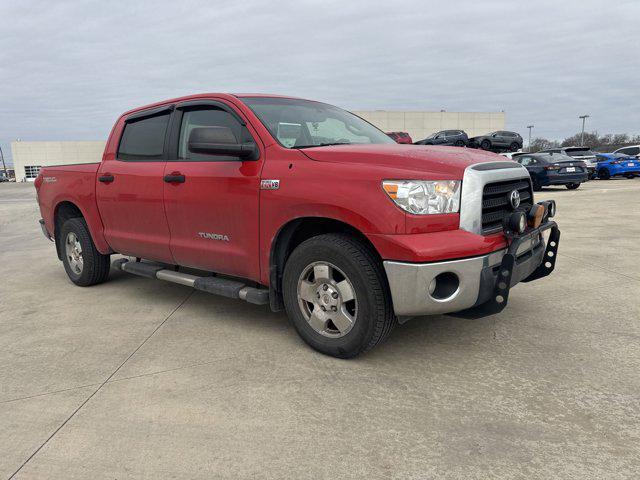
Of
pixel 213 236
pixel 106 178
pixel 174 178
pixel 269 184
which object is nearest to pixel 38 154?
pixel 106 178

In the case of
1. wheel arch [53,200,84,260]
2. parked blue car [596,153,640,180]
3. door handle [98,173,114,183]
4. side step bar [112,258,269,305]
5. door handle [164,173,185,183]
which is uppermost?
door handle [164,173,185,183]

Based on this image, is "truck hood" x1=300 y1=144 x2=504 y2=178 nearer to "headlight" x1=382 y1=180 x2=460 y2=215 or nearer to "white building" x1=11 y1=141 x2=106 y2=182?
"headlight" x1=382 y1=180 x2=460 y2=215

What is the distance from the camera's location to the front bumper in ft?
9.52

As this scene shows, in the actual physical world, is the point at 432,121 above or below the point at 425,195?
above

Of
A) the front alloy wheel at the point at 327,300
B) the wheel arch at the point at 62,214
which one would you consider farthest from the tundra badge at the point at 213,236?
the wheel arch at the point at 62,214

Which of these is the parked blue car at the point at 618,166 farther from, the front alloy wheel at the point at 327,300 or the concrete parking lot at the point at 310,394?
the front alloy wheel at the point at 327,300

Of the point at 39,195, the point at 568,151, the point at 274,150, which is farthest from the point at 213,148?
the point at 568,151

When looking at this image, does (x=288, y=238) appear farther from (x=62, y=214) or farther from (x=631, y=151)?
(x=631, y=151)

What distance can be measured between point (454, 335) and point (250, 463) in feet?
6.73

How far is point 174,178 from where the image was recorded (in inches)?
163

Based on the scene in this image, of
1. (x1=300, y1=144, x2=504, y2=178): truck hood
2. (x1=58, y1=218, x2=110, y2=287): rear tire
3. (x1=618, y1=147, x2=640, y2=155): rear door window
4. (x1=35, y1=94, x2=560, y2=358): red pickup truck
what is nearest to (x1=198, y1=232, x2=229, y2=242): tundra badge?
(x1=35, y1=94, x2=560, y2=358): red pickup truck

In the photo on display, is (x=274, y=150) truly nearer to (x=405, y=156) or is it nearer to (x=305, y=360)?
(x=405, y=156)

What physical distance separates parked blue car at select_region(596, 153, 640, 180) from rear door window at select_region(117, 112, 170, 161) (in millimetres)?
23715

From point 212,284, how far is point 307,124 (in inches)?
60.0
